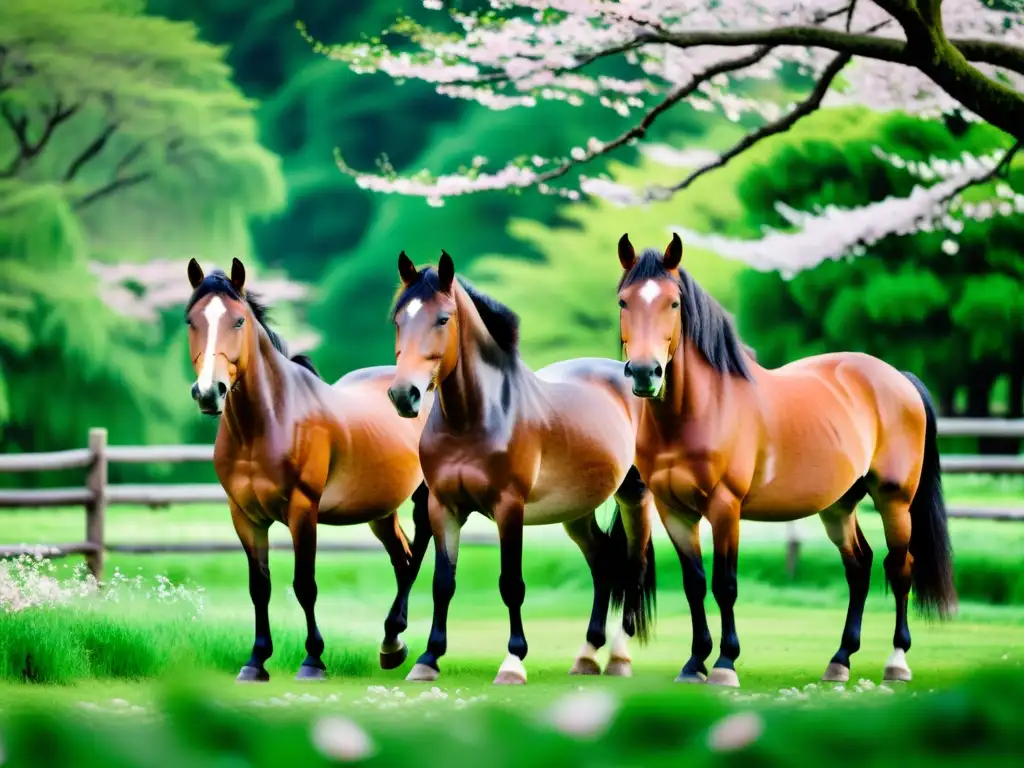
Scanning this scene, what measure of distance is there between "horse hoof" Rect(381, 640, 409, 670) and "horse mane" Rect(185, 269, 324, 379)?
4.94ft

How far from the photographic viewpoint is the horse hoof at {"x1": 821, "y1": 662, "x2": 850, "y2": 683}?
6.75 m

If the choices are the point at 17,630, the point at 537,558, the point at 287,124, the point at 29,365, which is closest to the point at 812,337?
the point at 537,558

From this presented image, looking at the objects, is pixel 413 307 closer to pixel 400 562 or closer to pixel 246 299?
pixel 246 299

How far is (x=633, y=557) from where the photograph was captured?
737 cm

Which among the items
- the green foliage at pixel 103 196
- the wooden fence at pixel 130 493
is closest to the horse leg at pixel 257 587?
the wooden fence at pixel 130 493

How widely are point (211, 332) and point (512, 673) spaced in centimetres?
202

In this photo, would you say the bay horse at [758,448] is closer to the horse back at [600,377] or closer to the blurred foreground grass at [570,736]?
the horse back at [600,377]

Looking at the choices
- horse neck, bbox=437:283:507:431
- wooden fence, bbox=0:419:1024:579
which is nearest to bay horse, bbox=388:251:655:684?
horse neck, bbox=437:283:507:431

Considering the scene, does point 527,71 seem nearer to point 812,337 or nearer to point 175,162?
point 812,337

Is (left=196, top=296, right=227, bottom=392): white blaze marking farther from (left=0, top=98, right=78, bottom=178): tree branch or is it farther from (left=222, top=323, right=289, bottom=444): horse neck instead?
(left=0, top=98, right=78, bottom=178): tree branch

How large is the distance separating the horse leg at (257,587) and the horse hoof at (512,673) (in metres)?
1.07

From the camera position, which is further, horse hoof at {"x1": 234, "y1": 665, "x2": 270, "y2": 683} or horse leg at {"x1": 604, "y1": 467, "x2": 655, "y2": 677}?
horse leg at {"x1": 604, "y1": 467, "x2": 655, "y2": 677}

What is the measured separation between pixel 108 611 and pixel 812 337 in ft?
48.9

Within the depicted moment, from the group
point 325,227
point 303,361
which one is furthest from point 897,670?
point 325,227
